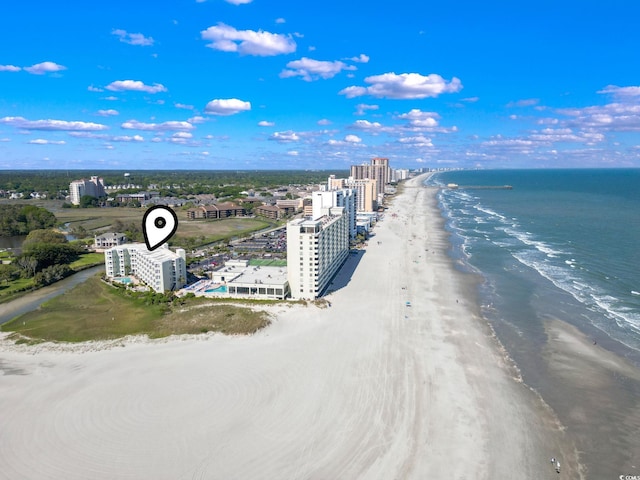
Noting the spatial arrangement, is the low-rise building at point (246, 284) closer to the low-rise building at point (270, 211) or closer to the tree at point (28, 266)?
the tree at point (28, 266)

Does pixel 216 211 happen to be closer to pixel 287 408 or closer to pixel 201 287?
pixel 201 287

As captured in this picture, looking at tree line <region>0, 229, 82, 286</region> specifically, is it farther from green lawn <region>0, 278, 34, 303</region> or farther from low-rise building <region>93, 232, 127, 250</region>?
low-rise building <region>93, 232, 127, 250</region>

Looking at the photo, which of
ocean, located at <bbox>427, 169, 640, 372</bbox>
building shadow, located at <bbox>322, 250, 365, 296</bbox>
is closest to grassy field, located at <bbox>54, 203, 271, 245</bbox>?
building shadow, located at <bbox>322, 250, 365, 296</bbox>

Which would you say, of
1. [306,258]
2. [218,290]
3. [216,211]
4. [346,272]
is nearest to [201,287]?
[218,290]

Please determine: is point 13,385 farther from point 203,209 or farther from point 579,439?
point 203,209

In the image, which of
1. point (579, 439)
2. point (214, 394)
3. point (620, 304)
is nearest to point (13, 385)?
point (214, 394)

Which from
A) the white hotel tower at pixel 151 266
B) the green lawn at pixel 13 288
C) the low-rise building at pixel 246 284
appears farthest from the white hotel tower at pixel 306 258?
the green lawn at pixel 13 288
